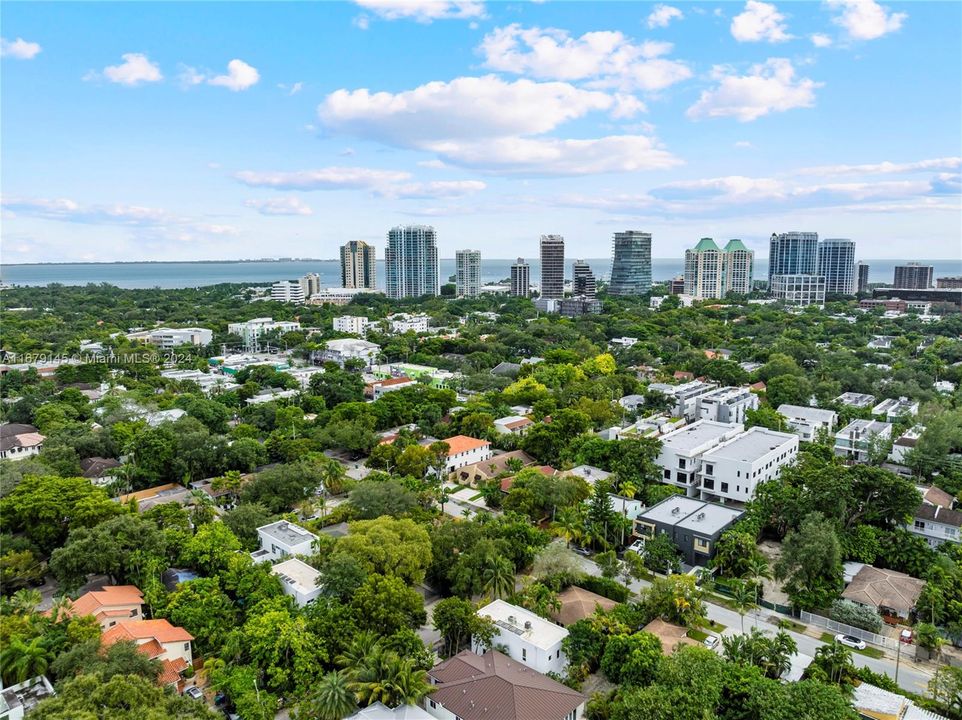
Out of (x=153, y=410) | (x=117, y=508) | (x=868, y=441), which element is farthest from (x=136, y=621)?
(x=868, y=441)

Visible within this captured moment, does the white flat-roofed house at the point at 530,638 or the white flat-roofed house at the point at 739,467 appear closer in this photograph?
the white flat-roofed house at the point at 530,638

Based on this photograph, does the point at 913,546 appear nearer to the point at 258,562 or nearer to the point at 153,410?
the point at 258,562

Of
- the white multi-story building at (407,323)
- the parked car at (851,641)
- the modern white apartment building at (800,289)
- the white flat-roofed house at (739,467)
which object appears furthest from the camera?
the modern white apartment building at (800,289)

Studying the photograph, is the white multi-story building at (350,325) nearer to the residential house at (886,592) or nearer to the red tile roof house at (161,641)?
the red tile roof house at (161,641)

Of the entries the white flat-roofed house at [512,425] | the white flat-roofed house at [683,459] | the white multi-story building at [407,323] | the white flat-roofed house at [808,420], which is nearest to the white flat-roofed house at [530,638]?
the white flat-roofed house at [683,459]

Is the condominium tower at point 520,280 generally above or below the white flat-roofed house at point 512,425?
above

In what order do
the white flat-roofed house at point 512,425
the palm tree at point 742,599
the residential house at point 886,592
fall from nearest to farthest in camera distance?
the palm tree at point 742,599 → the residential house at point 886,592 → the white flat-roofed house at point 512,425

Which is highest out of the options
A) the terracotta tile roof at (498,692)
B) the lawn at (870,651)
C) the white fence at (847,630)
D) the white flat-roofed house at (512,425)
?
the white flat-roofed house at (512,425)

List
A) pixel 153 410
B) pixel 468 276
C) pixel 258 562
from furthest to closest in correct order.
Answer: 1. pixel 468 276
2. pixel 153 410
3. pixel 258 562
